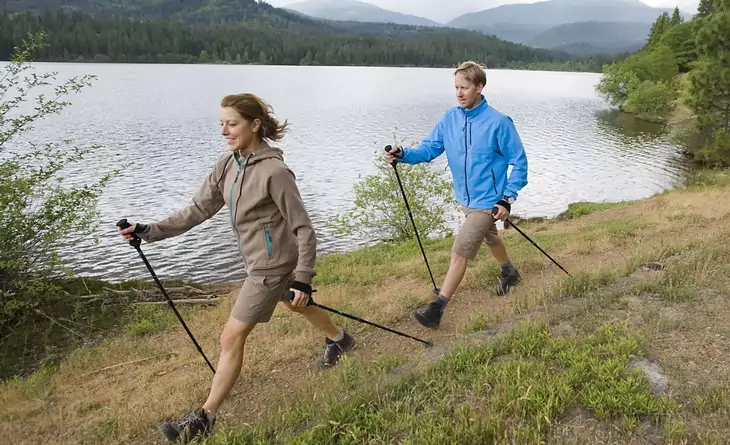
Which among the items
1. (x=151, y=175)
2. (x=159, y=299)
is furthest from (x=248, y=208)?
(x=151, y=175)

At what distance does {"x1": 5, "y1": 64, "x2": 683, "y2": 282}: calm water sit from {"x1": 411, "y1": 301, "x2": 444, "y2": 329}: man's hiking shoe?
1142 cm

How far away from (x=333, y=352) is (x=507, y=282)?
3236mm

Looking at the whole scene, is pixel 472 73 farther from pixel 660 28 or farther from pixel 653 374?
pixel 660 28

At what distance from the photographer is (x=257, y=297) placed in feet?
14.2

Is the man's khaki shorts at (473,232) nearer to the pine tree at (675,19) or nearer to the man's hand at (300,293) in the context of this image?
the man's hand at (300,293)

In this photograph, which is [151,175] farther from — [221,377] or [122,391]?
[221,377]

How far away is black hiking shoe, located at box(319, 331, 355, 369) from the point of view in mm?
5656

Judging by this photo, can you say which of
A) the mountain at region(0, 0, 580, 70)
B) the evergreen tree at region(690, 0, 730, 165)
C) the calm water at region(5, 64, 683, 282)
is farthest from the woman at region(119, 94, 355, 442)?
the mountain at region(0, 0, 580, 70)

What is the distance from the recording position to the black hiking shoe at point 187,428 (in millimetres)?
4227

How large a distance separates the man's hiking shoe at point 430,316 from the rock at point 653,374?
2.43m

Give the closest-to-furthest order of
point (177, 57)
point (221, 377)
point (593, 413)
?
point (593, 413) < point (221, 377) < point (177, 57)

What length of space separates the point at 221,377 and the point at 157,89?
242 ft

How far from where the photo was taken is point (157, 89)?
229 ft

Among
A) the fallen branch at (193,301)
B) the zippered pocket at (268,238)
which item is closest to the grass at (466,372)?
the zippered pocket at (268,238)
